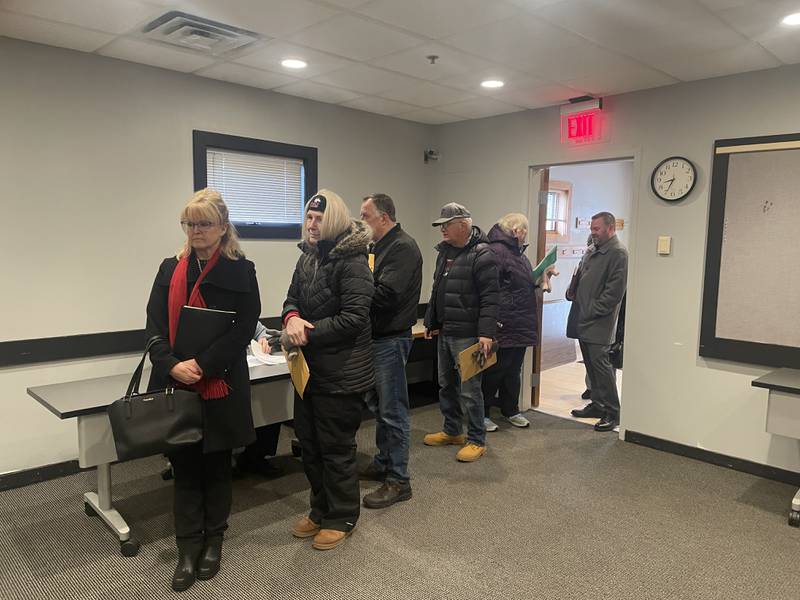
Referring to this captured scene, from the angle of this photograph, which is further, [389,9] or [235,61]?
[235,61]

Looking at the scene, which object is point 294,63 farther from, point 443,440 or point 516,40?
point 443,440

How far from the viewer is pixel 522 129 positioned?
15.0 feet

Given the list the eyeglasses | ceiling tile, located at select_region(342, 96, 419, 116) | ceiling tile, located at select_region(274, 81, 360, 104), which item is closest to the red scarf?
the eyeglasses

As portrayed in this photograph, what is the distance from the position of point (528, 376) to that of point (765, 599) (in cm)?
255

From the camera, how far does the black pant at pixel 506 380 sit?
4.21 meters

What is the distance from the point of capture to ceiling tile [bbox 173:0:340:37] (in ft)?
A: 8.16

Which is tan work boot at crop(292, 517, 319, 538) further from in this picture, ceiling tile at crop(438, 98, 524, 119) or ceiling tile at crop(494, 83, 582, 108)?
ceiling tile at crop(438, 98, 524, 119)

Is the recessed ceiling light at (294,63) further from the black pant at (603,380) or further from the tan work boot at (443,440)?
the black pant at (603,380)

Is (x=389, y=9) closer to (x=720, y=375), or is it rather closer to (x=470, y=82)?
(x=470, y=82)

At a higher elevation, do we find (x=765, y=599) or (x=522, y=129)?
(x=522, y=129)

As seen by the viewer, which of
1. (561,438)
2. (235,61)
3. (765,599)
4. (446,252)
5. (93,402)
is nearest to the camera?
(765,599)

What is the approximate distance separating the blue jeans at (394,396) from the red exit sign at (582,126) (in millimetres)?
2219

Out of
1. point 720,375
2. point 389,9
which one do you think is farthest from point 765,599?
point 389,9

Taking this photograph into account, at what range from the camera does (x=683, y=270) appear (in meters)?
3.73
